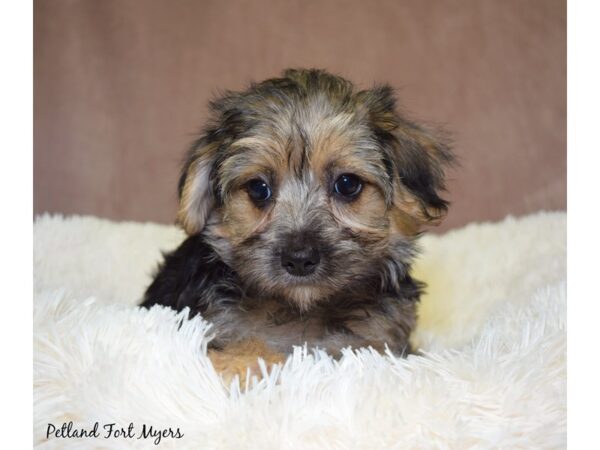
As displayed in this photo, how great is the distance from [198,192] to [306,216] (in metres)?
0.61

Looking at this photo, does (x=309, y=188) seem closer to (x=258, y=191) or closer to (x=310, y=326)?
(x=258, y=191)

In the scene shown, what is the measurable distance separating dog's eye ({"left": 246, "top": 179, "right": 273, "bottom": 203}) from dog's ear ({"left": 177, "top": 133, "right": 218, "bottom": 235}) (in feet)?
0.78

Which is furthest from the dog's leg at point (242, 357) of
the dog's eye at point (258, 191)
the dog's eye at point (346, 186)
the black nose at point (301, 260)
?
the dog's eye at point (346, 186)

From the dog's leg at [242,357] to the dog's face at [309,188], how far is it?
0.24 meters

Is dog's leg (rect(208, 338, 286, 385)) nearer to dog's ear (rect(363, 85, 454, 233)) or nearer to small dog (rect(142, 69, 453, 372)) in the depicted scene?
small dog (rect(142, 69, 453, 372))

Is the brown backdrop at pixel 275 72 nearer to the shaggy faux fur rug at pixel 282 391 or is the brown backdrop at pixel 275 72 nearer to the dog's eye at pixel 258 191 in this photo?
the shaggy faux fur rug at pixel 282 391

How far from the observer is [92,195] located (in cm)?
339

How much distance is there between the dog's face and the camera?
2.93m

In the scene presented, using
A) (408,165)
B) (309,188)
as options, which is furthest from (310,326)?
(408,165)

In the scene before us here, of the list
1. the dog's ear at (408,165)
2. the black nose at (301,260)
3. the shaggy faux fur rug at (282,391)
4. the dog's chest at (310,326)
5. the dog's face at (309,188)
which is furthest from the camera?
the dog's ear at (408,165)

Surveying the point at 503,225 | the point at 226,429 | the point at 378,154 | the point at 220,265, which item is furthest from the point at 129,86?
the point at 503,225

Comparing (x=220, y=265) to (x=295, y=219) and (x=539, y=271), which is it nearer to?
(x=295, y=219)

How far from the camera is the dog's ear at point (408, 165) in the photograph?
3217 millimetres

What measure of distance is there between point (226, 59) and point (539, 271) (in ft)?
6.79
